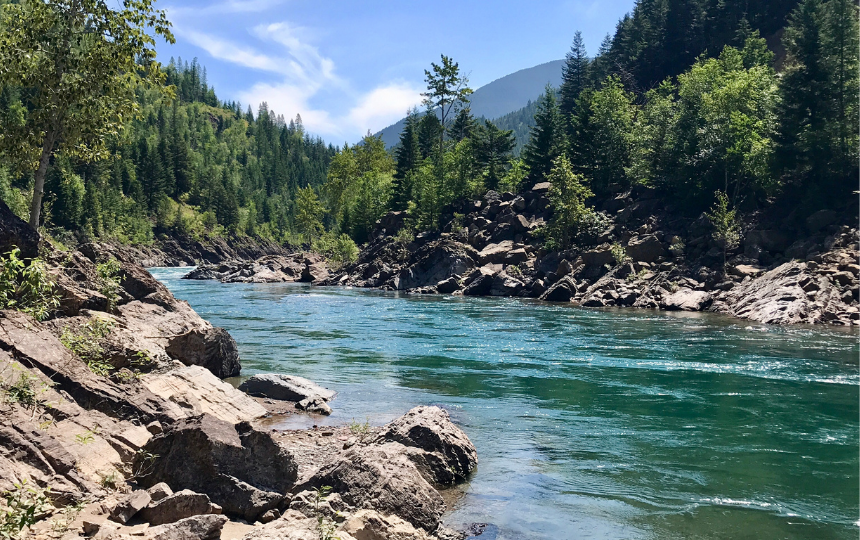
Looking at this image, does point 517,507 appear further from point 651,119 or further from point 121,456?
point 651,119

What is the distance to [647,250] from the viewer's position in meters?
56.4

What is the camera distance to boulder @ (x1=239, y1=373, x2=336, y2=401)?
18.3 m

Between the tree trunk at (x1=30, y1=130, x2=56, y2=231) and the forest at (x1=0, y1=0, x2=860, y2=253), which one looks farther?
the forest at (x1=0, y1=0, x2=860, y2=253)

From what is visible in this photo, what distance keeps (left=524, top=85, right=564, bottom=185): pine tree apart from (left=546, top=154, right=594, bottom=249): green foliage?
1253cm

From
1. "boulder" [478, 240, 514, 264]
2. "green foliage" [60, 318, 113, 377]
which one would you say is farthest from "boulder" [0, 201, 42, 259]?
"boulder" [478, 240, 514, 264]

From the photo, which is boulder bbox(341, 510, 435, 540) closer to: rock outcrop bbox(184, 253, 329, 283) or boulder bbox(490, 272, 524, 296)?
boulder bbox(490, 272, 524, 296)

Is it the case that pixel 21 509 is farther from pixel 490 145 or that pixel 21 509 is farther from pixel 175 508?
pixel 490 145

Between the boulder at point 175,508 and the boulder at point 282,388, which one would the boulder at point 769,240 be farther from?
the boulder at point 175,508

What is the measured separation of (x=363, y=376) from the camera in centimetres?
2291

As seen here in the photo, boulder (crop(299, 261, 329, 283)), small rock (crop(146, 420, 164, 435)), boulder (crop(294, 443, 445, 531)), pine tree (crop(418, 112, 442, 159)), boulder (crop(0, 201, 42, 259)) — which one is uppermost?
→ pine tree (crop(418, 112, 442, 159))

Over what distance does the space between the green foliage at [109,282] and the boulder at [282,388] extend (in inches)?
169

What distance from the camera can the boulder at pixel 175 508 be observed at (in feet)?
25.8

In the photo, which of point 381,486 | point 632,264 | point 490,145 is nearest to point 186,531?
point 381,486

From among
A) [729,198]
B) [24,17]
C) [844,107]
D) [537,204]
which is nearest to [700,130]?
[729,198]
